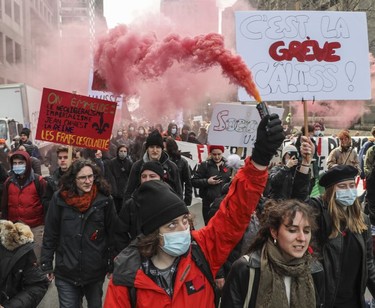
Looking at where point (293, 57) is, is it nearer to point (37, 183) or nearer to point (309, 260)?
point (309, 260)

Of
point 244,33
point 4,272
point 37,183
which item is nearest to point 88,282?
point 4,272

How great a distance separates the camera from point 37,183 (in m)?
5.64

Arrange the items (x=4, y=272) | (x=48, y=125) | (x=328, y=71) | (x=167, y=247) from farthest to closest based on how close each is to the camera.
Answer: (x=48, y=125) → (x=328, y=71) → (x=4, y=272) → (x=167, y=247)

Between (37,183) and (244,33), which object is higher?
(244,33)

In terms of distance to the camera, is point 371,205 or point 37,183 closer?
point 371,205

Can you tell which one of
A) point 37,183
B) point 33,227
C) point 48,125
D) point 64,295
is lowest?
point 64,295

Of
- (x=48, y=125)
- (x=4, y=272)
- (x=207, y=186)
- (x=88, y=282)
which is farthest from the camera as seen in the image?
(x=207, y=186)

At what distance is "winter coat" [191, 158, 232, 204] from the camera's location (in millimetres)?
6816

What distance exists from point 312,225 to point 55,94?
4.50 metres

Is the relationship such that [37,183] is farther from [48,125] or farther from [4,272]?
[4,272]

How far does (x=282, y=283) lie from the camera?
8.51 ft

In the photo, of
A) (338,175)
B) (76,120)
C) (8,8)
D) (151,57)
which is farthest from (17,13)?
(338,175)

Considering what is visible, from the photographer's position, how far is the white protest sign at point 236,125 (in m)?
6.74

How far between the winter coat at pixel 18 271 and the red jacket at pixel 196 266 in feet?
3.22
